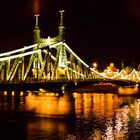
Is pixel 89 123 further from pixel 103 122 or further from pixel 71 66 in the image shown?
pixel 71 66

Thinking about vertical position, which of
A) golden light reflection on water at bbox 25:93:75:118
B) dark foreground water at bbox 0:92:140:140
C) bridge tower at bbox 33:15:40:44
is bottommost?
dark foreground water at bbox 0:92:140:140

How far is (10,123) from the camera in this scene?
40.0 m

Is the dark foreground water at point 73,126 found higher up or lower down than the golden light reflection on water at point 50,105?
Answer: lower down

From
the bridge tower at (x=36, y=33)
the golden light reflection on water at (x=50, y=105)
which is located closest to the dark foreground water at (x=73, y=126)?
the golden light reflection on water at (x=50, y=105)

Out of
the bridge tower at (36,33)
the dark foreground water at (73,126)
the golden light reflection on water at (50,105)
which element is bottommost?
the dark foreground water at (73,126)

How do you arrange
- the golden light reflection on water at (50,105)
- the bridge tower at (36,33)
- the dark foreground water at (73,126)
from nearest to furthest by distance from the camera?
the dark foreground water at (73,126), the golden light reflection on water at (50,105), the bridge tower at (36,33)

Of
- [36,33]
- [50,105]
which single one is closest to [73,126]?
[50,105]

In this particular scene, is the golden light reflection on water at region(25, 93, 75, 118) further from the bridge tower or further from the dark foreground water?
the bridge tower

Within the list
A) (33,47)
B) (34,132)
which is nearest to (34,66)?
(33,47)

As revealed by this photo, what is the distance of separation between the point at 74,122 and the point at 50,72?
11255 millimetres

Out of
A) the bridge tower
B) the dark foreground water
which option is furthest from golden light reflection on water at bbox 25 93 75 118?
the bridge tower

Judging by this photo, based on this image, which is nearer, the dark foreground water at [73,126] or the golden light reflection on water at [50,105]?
the dark foreground water at [73,126]

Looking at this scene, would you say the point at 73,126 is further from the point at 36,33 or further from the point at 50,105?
the point at 36,33

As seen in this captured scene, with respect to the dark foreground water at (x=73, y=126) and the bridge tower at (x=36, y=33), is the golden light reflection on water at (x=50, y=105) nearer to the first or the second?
the dark foreground water at (x=73, y=126)
